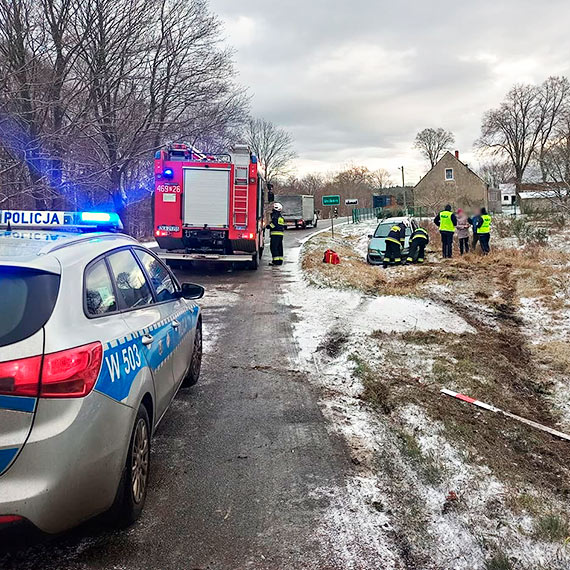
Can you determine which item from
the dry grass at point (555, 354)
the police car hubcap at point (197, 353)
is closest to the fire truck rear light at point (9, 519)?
the police car hubcap at point (197, 353)

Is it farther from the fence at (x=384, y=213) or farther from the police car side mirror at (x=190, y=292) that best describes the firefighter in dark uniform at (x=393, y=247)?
the fence at (x=384, y=213)

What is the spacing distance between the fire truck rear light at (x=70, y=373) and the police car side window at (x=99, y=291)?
345 millimetres

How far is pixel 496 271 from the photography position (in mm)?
13422

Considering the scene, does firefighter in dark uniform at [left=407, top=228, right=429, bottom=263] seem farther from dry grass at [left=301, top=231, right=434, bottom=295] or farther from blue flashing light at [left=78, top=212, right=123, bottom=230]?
blue flashing light at [left=78, top=212, right=123, bottom=230]

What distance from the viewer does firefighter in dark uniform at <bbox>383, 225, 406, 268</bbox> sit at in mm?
14961

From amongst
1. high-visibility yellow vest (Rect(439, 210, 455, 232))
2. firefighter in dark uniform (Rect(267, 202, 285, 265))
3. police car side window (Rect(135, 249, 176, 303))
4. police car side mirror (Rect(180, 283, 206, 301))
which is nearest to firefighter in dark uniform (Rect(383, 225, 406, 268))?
high-visibility yellow vest (Rect(439, 210, 455, 232))

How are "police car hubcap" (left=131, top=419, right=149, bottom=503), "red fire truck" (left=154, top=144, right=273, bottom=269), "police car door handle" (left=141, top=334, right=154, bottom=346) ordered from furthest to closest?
"red fire truck" (left=154, top=144, right=273, bottom=269) → "police car door handle" (left=141, top=334, right=154, bottom=346) → "police car hubcap" (left=131, top=419, right=149, bottom=503)

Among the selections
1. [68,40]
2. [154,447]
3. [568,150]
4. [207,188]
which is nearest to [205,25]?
[68,40]

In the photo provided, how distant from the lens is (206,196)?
12828 mm

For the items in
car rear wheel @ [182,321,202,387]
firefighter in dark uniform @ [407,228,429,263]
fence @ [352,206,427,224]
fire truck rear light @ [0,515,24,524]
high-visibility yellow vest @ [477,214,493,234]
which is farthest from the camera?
fence @ [352,206,427,224]

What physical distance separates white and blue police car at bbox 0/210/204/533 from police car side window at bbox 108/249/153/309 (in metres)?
0.02

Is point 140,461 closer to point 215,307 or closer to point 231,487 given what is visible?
point 231,487

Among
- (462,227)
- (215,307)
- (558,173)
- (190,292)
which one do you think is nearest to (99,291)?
(190,292)

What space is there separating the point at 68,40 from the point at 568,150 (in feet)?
64.7
